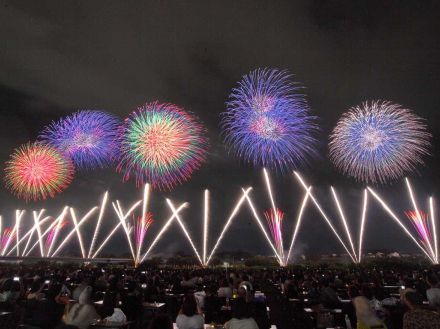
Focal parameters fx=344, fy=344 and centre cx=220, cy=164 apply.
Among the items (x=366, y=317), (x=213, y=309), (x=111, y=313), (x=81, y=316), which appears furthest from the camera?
(x=213, y=309)

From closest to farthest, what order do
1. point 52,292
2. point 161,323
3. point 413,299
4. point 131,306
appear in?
point 161,323 < point 413,299 < point 52,292 < point 131,306

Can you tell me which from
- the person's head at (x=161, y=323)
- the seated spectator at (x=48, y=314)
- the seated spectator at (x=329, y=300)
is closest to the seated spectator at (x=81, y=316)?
the person's head at (x=161, y=323)

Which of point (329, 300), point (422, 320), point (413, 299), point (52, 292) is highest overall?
point (52, 292)

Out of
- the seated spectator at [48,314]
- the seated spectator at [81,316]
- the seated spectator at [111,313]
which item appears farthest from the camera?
the seated spectator at [111,313]

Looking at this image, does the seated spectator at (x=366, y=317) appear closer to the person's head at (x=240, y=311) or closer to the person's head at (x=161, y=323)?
the person's head at (x=240, y=311)

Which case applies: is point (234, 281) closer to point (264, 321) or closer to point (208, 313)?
point (208, 313)

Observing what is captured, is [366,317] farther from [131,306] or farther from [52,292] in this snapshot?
[131,306]

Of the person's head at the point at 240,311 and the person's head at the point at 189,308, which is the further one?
the person's head at the point at 189,308

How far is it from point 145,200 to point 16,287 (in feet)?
84.6

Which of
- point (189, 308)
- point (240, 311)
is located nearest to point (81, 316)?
point (189, 308)

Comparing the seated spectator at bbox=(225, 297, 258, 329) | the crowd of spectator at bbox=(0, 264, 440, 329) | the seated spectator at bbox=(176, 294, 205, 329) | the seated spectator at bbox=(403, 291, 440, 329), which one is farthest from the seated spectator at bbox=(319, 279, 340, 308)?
Answer: the seated spectator at bbox=(403, 291, 440, 329)

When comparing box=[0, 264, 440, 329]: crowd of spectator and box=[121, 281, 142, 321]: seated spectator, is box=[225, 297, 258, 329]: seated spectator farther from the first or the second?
box=[121, 281, 142, 321]: seated spectator

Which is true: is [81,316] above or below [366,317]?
above

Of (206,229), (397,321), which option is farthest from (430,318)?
(206,229)
